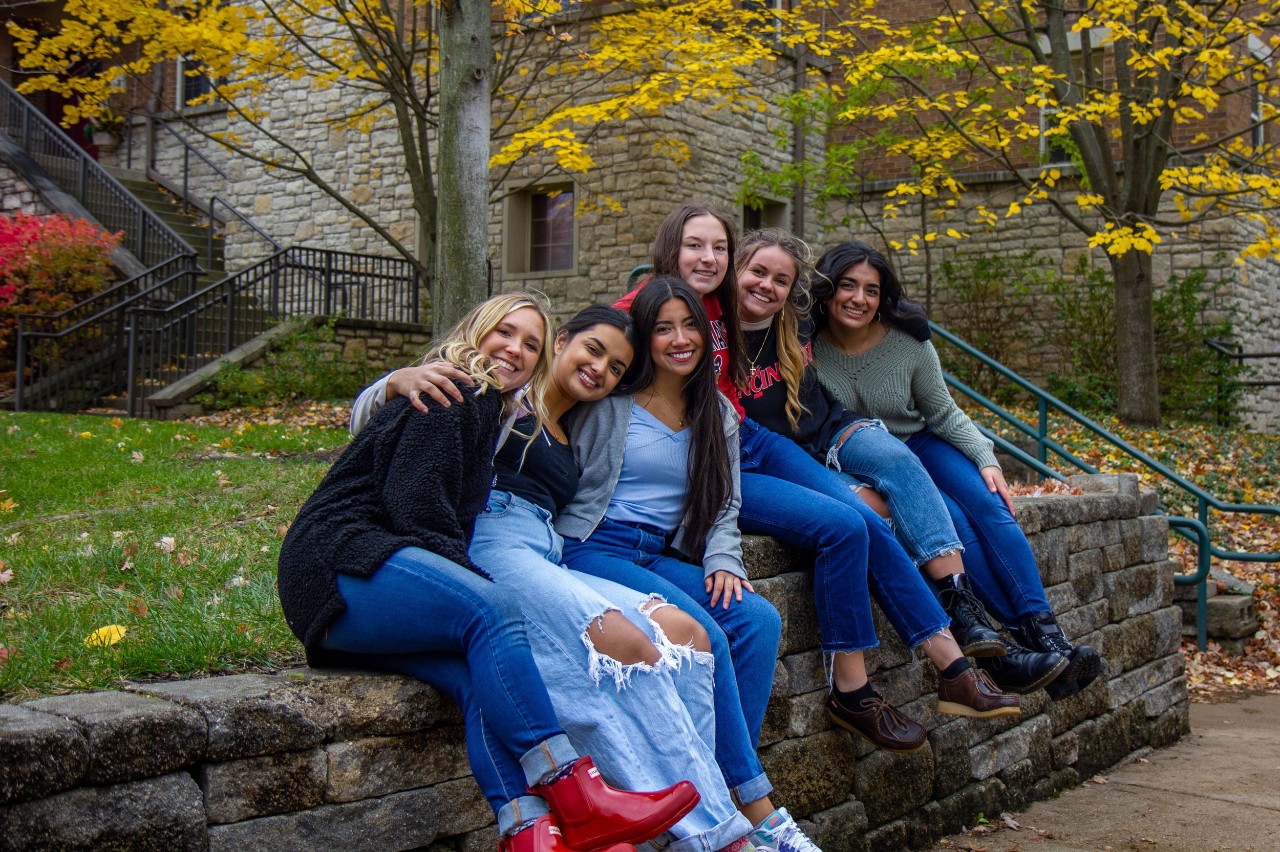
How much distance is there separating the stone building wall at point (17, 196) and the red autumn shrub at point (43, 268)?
1955 mm

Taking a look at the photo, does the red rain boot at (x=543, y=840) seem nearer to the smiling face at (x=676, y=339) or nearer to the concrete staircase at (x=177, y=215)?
the smiling face at (x=676, y=339)

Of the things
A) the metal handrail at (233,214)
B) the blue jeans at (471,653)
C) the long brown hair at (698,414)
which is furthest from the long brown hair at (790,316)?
the metal handrail at (233,214)

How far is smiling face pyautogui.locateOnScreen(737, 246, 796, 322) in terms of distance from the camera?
4.27 metres

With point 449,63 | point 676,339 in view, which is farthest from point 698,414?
point 449,63

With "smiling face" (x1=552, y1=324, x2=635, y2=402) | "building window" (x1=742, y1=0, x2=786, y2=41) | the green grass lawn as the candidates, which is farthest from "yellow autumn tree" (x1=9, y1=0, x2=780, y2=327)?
"smiling face" (x1=552, y1=324, x2=635, y2=402)

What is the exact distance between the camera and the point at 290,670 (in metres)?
2.87

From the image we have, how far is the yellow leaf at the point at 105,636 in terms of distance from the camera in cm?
321

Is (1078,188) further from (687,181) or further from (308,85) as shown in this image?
(308,85)

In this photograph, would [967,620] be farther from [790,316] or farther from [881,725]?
[790,316]

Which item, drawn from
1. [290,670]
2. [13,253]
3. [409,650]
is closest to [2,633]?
[290,670]

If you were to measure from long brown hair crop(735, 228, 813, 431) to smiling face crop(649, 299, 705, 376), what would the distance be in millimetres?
657

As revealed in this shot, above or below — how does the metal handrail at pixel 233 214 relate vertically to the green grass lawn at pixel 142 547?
above

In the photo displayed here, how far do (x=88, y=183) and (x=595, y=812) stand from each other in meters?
16.8

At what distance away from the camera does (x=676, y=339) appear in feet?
12.1
